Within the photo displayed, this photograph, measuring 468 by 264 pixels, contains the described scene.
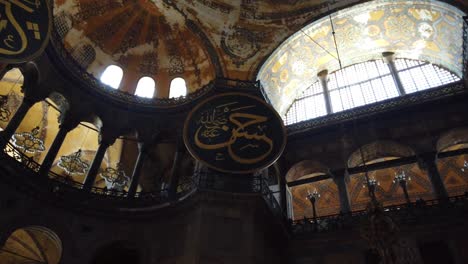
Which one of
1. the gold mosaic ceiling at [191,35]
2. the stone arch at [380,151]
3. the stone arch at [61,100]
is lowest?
the stone arch at [380,151]

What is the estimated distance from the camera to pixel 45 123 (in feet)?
42.1

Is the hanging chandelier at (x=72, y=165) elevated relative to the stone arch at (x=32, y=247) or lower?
elevated

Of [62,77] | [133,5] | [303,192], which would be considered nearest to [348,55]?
[303,192]

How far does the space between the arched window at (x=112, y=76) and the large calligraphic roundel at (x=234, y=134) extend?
10.7 feet

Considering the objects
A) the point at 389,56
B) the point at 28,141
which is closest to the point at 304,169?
the point at 389,56

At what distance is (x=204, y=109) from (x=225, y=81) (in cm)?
186

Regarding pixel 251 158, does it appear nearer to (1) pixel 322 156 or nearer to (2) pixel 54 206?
(1) pixel 322 156

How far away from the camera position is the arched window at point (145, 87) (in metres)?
11.9

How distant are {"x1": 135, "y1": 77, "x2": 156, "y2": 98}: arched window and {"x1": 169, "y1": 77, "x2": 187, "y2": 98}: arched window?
0.59m

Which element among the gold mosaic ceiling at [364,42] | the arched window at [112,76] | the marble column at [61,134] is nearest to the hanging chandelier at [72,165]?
the marble column at [61,134]

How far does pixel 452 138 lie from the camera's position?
10.1m

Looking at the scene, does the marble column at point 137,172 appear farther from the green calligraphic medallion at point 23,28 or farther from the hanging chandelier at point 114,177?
the green calligraphic medallion at point 23,28

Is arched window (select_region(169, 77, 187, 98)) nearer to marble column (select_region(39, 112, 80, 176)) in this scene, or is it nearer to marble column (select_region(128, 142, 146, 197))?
marble column (select_region(128, 142, 146, 197))

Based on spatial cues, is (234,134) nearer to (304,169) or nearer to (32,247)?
(304,169)
